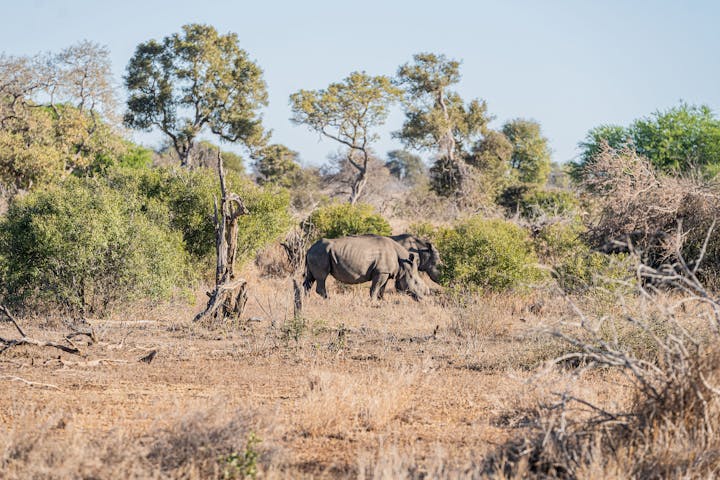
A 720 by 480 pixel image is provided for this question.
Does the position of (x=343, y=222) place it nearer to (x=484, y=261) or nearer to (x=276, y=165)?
(x=484, y=261)

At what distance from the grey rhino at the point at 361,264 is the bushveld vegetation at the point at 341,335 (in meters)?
0.59

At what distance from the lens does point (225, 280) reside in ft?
39.2

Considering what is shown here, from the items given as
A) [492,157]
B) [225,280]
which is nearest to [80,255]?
[225,280]

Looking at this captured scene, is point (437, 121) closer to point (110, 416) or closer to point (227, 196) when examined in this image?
point (227, 196)

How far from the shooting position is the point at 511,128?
4247cm

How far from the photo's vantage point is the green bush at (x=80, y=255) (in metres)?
12.0

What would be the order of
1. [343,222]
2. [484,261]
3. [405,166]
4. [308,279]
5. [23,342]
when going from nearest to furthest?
1. [23,342]
2. [484,261]
3. [308,279]
4. [343,222]
5. [405,166]

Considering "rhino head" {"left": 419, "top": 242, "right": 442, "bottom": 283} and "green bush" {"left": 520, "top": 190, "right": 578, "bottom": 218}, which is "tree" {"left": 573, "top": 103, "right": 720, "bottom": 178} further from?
"rhino head" {"left": 419, "top": 242, "right": 442, "bottom": 283}

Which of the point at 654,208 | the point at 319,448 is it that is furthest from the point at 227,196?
the point at 654,208

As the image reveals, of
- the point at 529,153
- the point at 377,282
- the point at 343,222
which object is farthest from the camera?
the point at 529,153

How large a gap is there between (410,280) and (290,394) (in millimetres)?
8823

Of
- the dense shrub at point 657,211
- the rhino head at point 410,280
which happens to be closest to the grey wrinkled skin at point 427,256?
the rhino head at point 410,280

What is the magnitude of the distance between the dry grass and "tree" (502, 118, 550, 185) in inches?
1101

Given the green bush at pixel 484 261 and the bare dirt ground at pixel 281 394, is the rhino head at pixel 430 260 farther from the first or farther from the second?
the bare dirt ground at pixel 281 394
